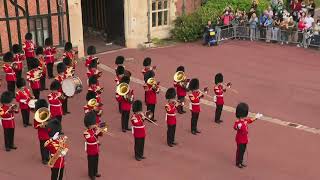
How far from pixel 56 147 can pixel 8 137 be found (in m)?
2.54

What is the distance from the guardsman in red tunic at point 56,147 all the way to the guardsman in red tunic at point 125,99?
2.76 metres

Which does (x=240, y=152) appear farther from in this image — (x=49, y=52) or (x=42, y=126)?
(x=49, y=52)

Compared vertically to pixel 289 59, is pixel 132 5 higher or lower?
higher

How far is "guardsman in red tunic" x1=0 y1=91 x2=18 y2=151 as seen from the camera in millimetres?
10594

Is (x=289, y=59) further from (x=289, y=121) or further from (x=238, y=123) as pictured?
(x=238, y=123)

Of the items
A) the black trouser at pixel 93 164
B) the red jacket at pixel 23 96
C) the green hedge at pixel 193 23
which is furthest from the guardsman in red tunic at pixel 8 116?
the green hedge at pixel 193 23

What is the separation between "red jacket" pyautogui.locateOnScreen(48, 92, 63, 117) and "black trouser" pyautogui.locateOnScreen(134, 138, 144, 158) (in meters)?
2.26

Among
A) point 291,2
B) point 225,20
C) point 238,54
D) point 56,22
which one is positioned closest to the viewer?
point 56,22

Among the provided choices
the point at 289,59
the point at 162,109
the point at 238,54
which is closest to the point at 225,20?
the point at 238,54

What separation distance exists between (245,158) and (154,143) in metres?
2.17

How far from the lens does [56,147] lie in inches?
353

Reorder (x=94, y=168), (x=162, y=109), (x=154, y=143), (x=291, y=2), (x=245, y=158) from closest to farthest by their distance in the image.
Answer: (x=94, y=168), (x=245, y=158), (x=154, y=143), (x=162, y=109), (x=291, y=2)

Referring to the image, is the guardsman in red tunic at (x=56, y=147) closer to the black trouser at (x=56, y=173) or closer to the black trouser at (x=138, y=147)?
the black trouser at (x=56, y=173)

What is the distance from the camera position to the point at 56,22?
18.0m
